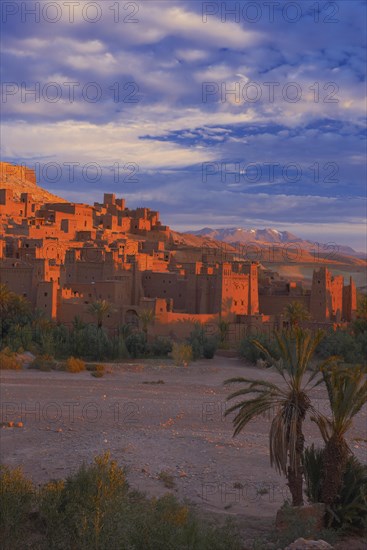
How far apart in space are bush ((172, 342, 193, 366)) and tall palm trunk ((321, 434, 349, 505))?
1764 centimetres

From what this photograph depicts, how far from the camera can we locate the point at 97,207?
206 feet

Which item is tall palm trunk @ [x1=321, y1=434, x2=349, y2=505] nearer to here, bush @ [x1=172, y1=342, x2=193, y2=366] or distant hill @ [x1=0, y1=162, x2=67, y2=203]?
bush @ [x1=172, y1=342, x2=193, y2=366]

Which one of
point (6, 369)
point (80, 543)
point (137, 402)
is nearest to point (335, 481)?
point (80, 543)

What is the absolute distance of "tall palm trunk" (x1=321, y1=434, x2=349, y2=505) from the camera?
28.5ft

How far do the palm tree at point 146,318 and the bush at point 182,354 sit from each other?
96.1 inches

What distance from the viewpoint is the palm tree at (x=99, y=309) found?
2892cm

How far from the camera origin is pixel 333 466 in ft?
28.5

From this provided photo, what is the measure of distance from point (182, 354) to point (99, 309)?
5.10 m

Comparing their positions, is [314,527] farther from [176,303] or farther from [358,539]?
[176,303]

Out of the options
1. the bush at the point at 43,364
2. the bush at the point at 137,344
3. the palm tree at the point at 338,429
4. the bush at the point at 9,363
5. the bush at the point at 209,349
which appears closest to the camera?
the palm tree at the point at 338,429

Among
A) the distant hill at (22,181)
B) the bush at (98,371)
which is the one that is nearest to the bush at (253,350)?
the bush at (98,371)

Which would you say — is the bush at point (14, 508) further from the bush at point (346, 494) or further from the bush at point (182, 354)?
the bush at point (182, 354)

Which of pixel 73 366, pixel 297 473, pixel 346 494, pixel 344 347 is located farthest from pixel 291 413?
pixel 344 347

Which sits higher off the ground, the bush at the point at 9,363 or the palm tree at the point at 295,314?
the palm tree at the point at 295,314
